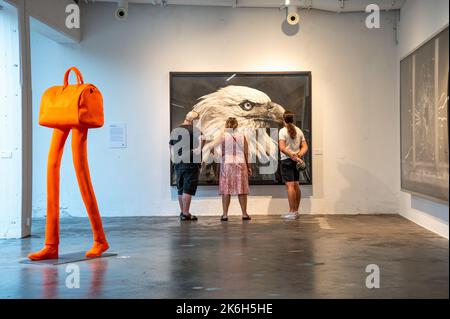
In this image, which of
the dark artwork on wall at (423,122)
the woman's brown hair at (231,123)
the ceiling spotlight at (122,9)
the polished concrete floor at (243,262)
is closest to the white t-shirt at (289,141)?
the woman's brown hair at (231,123)

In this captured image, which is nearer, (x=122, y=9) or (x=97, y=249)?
(x=97, y=249)

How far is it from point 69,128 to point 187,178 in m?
3.54

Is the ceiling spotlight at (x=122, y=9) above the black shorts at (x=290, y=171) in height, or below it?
above

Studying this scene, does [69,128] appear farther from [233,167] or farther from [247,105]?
[247,105]

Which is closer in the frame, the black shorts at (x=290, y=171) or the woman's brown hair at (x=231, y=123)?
the woman's brown hair at (x=231, y=123)

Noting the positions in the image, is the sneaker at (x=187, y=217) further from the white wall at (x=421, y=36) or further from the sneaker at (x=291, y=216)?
the white wall at (x=421, y=36)

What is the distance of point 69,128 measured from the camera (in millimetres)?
6145

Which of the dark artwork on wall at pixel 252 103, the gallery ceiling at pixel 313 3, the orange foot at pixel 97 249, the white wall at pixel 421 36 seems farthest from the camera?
the dark artwork on wall at pixel 252 103

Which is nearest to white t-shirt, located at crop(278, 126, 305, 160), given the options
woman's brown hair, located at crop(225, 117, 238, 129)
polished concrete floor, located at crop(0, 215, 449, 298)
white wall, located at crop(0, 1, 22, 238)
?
woman's brown hair, located at crop(225, 117, 238, 129)

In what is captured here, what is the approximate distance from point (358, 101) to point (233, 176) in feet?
8.49

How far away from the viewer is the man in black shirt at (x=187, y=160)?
31.2ft

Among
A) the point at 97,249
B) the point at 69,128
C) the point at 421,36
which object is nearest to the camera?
the point at 69,128

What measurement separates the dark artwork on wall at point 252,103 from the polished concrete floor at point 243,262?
4.92 feet

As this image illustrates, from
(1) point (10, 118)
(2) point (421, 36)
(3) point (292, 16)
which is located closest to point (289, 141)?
(3) point (292, 16)
